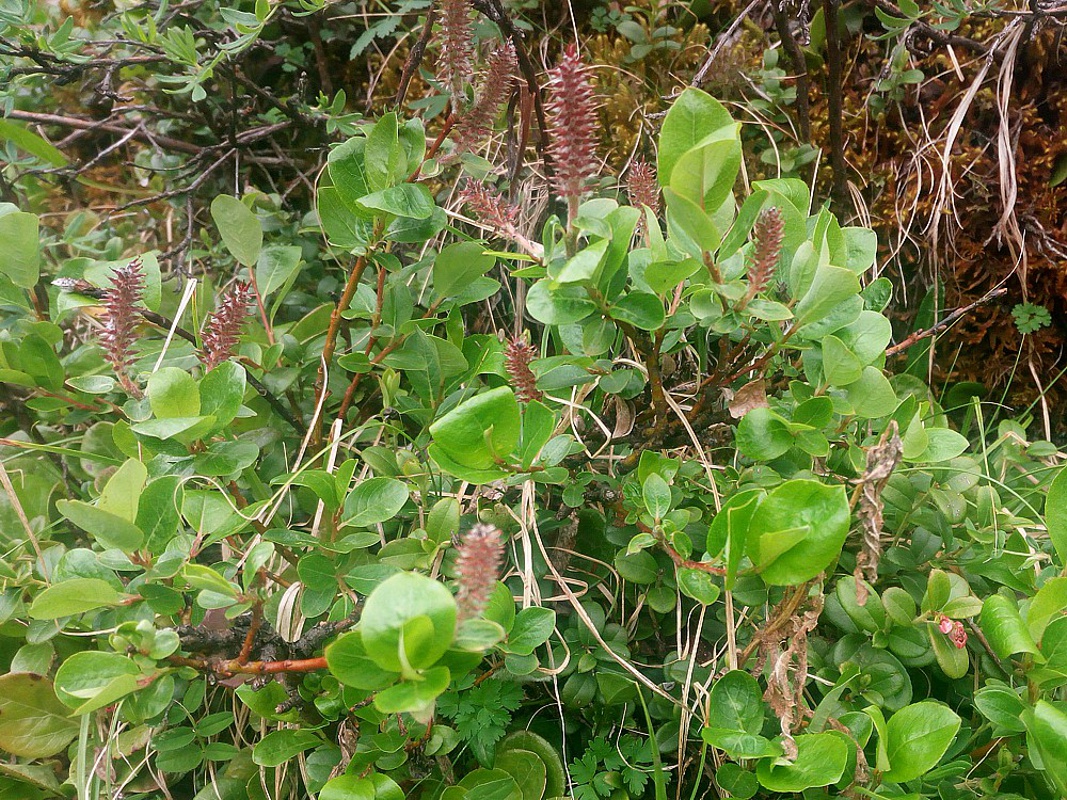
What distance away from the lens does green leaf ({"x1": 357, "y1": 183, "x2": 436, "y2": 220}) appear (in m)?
0.88

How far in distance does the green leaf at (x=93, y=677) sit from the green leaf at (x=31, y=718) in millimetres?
353

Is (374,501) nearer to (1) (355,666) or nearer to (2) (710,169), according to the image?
(1) (355,666)

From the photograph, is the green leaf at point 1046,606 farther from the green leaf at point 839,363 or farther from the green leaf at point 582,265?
the green leaf at point 582,265

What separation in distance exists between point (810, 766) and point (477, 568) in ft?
1.47

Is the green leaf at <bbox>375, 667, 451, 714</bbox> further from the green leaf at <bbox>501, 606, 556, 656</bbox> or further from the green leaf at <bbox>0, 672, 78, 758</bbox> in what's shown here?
Answer: the green leaf at <bbox>0, 672, 78, 758</bbox>

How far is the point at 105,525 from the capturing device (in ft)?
2.61

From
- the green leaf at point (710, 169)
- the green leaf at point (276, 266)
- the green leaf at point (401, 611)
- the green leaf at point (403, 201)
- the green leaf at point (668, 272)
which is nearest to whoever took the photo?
the green leaf at point (401, 611)

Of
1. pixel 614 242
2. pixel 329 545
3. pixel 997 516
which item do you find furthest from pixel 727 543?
pixel 997 516

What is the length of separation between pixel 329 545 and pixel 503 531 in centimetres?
27

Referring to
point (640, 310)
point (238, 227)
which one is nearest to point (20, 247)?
point (238, 227)

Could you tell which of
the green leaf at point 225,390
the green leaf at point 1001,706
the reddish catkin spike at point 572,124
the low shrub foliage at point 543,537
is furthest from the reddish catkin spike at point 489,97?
the green leaf at point 1001,706

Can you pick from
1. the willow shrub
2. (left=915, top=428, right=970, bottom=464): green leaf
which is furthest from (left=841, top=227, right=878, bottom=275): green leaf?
(left=915, top=428, right=970, bottom=464): green leaf

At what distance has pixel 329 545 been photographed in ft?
2.94

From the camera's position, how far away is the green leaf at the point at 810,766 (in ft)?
2.48
